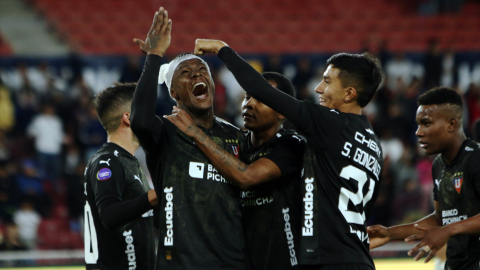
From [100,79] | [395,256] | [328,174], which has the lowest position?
[395,256]

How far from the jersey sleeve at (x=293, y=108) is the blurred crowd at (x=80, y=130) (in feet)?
21.4

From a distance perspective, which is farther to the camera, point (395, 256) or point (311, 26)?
point (311, 26)

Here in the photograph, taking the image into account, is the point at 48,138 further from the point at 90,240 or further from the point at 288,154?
the point at 288,154

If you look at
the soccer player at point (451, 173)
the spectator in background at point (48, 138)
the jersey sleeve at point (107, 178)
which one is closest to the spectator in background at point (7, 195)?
the spectator in background at point (48, 138)

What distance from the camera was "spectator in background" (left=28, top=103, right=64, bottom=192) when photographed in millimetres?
10273

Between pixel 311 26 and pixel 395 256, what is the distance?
853 centimetres

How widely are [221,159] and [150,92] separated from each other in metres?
0.61

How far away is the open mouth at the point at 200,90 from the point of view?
3687 millimetres

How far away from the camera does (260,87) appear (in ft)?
11.5

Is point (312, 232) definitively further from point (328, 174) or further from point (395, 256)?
point (395, 256)

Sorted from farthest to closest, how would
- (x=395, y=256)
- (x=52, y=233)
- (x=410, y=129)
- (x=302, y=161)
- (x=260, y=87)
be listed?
(x=410, y=129), (x=52, y=233), (x=395, y=256), (x=302, y=161), (x=260, y=87)

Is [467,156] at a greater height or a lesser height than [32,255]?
greater

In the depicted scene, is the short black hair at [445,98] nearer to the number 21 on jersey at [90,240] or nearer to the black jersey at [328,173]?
the black jersey at [328,173]

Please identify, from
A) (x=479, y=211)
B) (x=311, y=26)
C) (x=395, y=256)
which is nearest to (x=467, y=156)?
(x=479, y=211)
